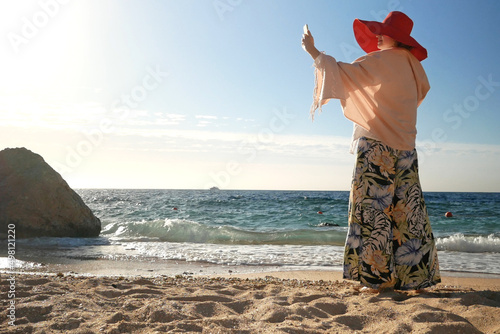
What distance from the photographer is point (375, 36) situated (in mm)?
3475

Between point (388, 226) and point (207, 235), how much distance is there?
6.97 m

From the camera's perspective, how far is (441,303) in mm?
2830

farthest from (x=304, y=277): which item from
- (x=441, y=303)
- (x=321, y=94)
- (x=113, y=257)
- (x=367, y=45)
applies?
(x=113, y=257)

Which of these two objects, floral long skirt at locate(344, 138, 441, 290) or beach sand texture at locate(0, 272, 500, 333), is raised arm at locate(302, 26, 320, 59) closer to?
floral long skirt at locate(344, 138, 441, 290)

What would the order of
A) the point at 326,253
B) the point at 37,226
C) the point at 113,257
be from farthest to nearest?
the point at 37,226, the point at 326,253, the point at 113,257

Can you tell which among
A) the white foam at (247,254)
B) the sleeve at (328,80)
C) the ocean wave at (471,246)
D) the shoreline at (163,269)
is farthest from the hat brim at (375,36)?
the ocean wave at (471,246)

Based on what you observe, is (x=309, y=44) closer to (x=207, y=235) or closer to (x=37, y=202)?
(x=207, y=235)

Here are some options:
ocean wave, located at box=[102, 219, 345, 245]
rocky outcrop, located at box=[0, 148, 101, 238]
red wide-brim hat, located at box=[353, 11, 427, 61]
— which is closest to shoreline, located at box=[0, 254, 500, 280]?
red wide-brim hat, located at box=[353, 11, 427, 61]

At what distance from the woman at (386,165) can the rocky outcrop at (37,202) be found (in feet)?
24.0

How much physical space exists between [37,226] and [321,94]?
746 centimetres

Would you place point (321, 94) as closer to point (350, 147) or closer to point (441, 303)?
point (350, 147)

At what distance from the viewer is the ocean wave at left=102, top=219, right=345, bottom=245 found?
347 inches

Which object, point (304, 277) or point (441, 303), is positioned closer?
point (441, 303)

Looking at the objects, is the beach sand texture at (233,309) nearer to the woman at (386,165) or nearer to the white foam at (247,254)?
the woman at (386,165)
